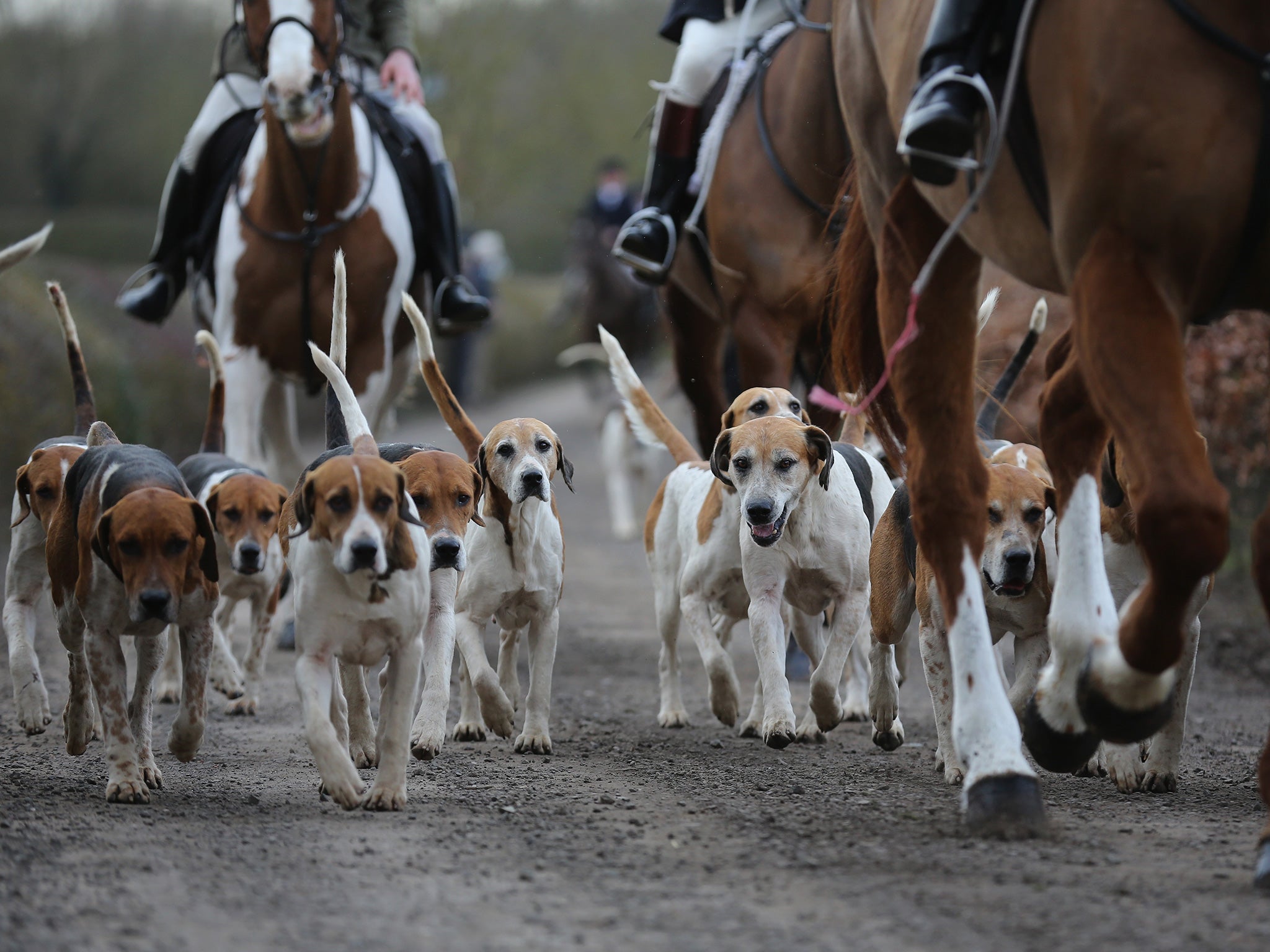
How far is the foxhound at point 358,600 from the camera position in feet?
15.8

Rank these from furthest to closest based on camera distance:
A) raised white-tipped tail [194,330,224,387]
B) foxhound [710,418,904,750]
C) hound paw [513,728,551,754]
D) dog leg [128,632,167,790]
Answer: raised white-tipped tail [194,330,224,387] → hound paw [513,728,551,754] → foxhound [710,418,904,750] → dog leg [128,632,167,790]

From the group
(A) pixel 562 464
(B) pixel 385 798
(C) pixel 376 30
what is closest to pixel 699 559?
(A) pixel 562 464

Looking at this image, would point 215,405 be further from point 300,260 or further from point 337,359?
point 337,359

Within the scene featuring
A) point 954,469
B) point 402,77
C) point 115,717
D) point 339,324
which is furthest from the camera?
point 402,77

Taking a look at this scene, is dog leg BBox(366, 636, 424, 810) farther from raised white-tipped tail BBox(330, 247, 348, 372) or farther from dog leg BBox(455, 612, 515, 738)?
raised white-tipped tail BBox(330, 247, 348, 372)

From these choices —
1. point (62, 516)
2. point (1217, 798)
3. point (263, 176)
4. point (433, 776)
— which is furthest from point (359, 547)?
point (263, 176)

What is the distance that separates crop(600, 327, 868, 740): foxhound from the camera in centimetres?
673

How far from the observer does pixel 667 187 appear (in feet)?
26.9

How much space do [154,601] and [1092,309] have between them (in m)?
2.83

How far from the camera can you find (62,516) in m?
5.72

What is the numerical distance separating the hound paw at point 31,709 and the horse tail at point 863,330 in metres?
3.09

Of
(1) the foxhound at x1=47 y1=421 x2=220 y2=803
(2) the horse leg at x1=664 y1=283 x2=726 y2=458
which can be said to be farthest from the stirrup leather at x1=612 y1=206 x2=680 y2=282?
(1) the foxhound at x1=47 y1=421 x2=220 y2=803

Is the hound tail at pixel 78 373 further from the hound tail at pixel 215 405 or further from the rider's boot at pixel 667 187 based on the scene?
the rider's boot at pixel 667 187

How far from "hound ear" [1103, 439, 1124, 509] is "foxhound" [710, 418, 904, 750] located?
0.98m
